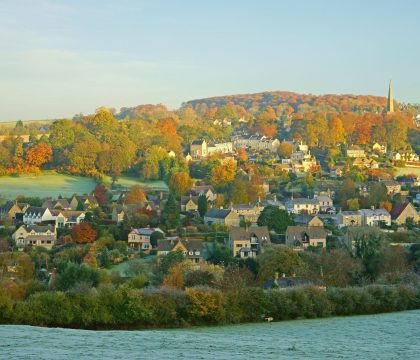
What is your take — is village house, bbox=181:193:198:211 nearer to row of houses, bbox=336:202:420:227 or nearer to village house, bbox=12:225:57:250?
row of houses, bbox=336:202:420:227

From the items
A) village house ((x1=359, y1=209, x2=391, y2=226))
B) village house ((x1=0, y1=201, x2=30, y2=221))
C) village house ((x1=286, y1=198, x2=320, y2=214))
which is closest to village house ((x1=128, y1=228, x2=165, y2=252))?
village house ((x1=0, y1=201, x2=30, y2=221))

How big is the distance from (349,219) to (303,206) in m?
4.07

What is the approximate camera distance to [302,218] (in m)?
39.0

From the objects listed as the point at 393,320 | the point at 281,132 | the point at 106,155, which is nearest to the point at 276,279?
the point at 393,320

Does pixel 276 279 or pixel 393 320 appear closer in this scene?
pixel 393 320

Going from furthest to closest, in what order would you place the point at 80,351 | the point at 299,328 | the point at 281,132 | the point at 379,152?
the point at 281,132
the point at 379,152
the point at 299,328
the point at 80,351

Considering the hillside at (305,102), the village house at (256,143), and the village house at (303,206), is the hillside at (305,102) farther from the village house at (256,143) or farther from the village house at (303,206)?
the village house at (303,206)

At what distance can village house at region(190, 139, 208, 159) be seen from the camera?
64.9 meters

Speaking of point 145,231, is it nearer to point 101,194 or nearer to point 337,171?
point 101,194

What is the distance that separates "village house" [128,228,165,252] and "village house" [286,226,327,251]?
17.6ft

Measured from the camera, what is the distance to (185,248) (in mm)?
31672

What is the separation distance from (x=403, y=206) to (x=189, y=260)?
15388mm

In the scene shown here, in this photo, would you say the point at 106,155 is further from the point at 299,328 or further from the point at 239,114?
the point at 239,114

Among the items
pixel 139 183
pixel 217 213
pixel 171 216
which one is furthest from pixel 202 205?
pixel 139 183
